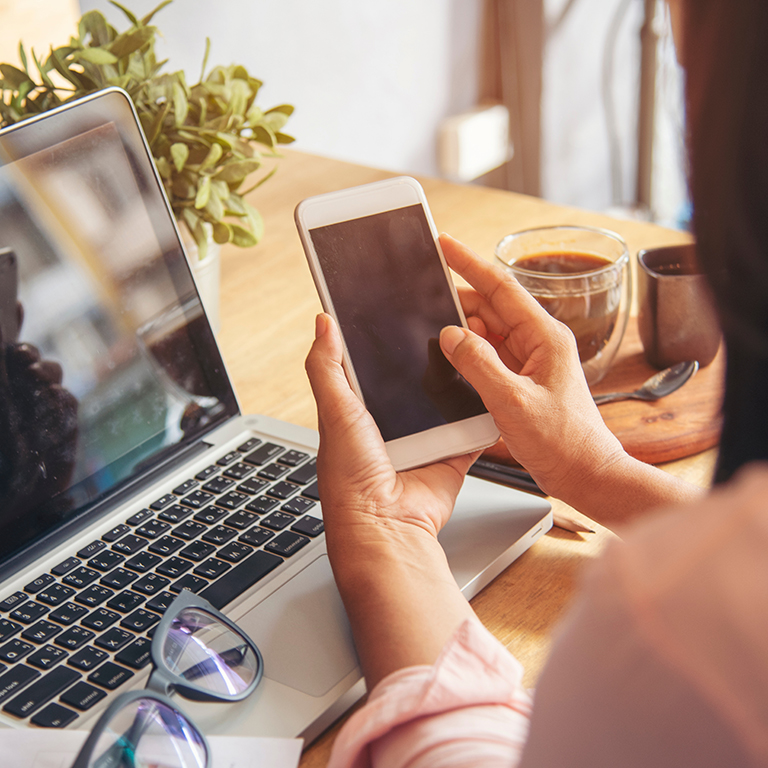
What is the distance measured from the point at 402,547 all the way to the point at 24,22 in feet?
3.50

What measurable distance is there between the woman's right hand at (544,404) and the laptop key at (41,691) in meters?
0.34

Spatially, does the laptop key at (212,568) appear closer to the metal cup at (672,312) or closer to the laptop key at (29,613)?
the laptop key at (29,613)

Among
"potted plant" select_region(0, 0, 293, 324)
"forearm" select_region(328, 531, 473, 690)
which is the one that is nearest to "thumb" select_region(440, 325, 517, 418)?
"forearm" select_region(328, 531, 473, 690)

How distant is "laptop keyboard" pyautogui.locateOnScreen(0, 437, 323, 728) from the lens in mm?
500

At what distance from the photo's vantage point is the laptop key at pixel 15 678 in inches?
19.4

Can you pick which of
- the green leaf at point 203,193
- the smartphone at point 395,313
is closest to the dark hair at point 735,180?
the smartphone at point 395,313

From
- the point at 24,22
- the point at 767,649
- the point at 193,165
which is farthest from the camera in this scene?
the point at 24,22

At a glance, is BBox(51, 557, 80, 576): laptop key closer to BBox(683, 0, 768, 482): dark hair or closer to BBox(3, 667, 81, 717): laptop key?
BBox(3, 667, 81, 717): laptop key

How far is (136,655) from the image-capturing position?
0.51m

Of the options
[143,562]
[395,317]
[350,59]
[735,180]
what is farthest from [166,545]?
[350,59]

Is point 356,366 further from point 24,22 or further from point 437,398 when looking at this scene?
point 24,22

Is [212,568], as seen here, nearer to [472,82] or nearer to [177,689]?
[177,689]

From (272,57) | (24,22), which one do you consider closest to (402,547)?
(24,22)

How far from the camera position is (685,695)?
0.26 m
